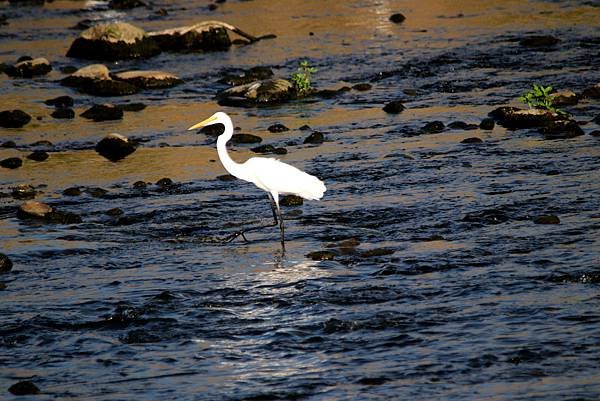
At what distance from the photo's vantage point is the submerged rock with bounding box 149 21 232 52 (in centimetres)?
2745

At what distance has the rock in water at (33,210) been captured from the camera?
14.1 metres

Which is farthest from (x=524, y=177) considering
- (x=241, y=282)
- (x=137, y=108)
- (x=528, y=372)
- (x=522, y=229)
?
(x=137, y=108)

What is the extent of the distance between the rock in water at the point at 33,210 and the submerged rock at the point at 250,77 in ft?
29.9

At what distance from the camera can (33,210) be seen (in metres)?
14.1

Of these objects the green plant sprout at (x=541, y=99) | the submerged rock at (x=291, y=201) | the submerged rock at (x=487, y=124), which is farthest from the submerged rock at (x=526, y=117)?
the submerged rock at (x=291, y=201)

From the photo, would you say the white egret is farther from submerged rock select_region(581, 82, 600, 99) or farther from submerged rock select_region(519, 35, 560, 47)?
submerged rock select_region(519, 35, 560, 47)

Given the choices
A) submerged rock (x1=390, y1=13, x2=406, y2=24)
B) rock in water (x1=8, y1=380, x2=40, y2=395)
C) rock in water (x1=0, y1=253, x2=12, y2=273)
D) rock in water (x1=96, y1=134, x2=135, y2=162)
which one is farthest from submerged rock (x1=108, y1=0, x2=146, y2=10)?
rock in water (x1=8, y1=380, x2=40, y2=395)

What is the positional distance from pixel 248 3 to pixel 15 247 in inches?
928

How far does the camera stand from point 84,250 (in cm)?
1280

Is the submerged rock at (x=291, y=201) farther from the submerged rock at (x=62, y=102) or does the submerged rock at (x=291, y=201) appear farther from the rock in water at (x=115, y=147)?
the submerged rock at (x=62, y=102)

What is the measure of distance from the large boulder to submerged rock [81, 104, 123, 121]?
191 cm

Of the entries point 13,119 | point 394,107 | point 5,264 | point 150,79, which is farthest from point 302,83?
point 5,264

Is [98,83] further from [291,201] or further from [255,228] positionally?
[255,228]

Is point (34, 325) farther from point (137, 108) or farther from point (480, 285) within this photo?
point (137, 108)
